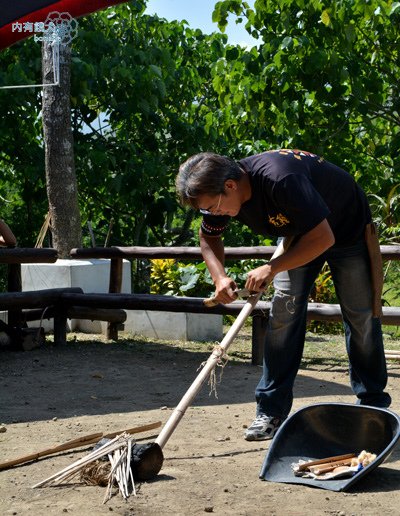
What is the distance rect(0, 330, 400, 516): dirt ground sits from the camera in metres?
3.80

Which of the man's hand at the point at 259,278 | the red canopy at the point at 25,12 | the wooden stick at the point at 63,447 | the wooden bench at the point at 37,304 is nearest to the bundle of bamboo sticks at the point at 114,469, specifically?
the wooden stick at the point at 63,447

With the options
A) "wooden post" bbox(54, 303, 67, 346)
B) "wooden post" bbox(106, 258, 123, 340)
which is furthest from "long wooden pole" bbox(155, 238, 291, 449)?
"wooden post" bbox(106, 258, 123, 340)

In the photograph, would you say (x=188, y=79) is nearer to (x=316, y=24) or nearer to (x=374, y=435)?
(x=316, y=24)

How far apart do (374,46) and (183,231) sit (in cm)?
384

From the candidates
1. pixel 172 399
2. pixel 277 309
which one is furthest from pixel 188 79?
pixel 277 309

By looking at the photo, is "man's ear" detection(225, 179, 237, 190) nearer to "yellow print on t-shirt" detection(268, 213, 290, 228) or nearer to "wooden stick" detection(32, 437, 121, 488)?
"yellow print on t-shirt" detection(268, 213, 290, 228)

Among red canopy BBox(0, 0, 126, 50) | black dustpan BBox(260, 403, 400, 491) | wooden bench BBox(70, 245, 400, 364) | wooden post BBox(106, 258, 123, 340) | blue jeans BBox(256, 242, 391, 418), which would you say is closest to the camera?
black dustpan BBox(260, 403, 400, 491)

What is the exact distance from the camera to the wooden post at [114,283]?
8.98m

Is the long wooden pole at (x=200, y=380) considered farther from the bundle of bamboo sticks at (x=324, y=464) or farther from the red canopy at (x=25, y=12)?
the red canopy at (x=25, y=12)

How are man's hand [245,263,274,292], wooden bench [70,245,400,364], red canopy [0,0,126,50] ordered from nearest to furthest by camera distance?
man's hand [245,263,274,292]
wooden bench [70,245,400,364]
red canopy [0,0,126,50]

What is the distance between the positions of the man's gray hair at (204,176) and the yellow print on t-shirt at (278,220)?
269 millimetres

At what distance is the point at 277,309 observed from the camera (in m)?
4.93

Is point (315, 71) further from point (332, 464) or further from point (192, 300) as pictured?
point (332, 464)

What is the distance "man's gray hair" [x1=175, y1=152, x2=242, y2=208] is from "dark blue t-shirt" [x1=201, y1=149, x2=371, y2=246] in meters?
0.16
